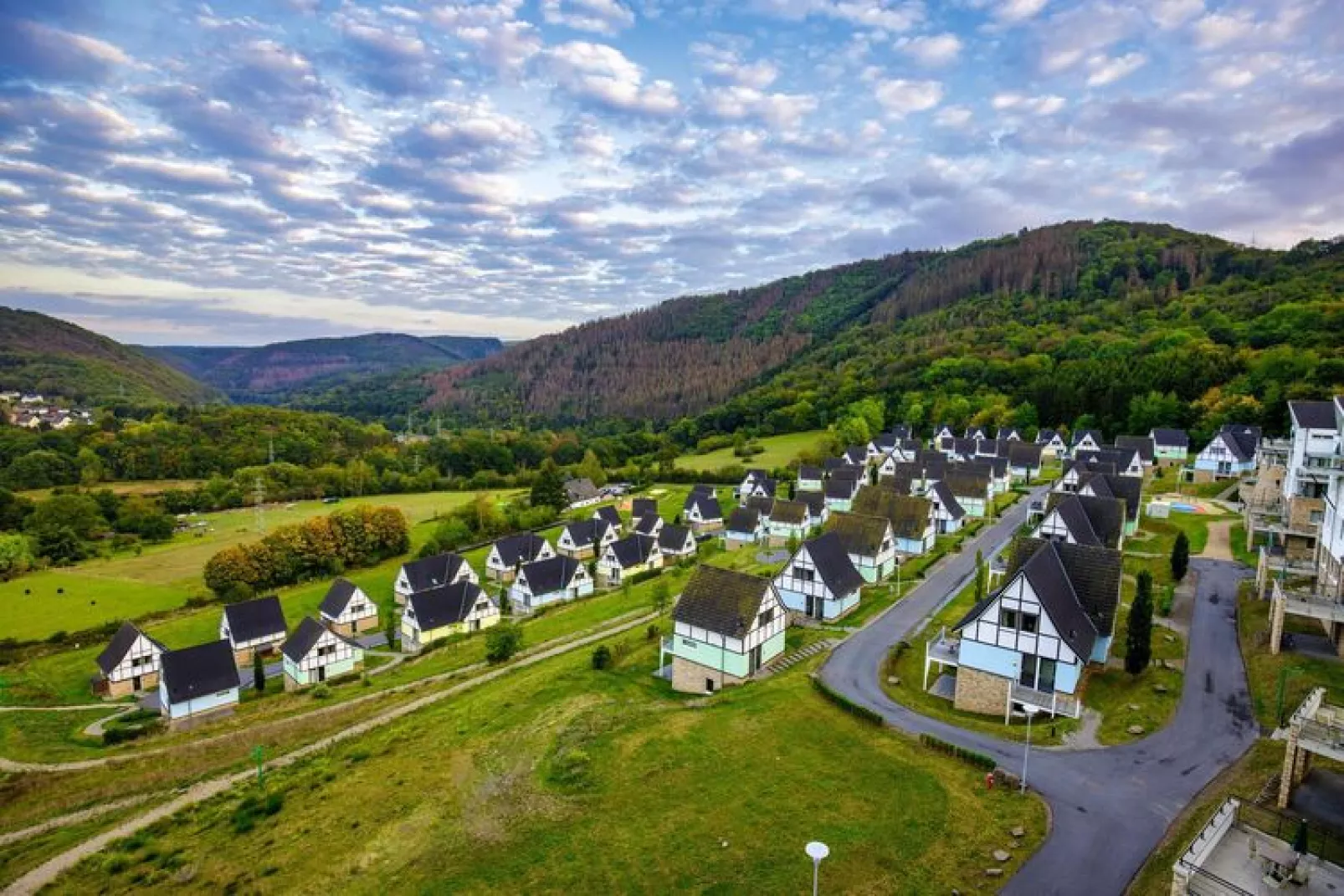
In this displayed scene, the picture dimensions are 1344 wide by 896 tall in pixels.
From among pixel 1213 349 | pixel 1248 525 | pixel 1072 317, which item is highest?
pixel 1072 317

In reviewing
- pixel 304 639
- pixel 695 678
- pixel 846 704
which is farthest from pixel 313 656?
pixel 846 704

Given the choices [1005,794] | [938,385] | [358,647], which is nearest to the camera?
[1005,794]

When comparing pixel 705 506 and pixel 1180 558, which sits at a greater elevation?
pixel 1180 558

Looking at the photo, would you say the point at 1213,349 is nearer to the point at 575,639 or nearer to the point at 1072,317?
the point at 1072,317

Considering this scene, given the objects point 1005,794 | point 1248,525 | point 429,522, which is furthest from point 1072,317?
point 1005,794

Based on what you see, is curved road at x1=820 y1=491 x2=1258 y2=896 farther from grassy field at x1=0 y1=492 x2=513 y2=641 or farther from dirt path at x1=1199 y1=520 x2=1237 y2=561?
grassy field at x1=0 y1=492 x2=513 y2=641

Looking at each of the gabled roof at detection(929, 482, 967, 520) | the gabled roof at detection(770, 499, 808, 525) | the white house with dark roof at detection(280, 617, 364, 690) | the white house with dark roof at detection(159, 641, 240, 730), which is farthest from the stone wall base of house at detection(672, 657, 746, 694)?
the gabled roof at detection(929, 482, 967, 520)

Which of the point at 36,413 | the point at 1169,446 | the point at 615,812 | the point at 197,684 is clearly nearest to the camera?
the point at 615,812

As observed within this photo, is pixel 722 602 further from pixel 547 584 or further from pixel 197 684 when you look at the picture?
pixel 197 684
